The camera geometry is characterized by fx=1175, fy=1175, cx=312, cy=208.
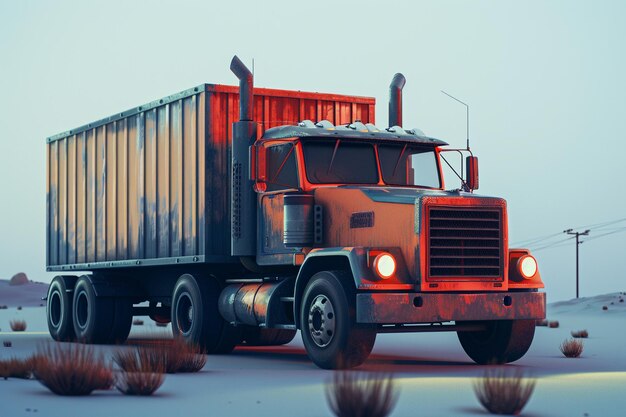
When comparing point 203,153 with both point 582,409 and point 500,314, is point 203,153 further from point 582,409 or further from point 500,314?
point 582,409

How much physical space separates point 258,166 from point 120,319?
8.06 metres

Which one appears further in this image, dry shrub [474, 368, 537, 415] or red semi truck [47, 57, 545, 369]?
red semi truck [47, 57, 545, 369]

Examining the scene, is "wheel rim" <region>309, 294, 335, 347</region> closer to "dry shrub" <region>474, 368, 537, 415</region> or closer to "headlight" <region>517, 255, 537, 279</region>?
"headlight" <region>517, 255, 537, 279</region>

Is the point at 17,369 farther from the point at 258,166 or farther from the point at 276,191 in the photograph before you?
the point at 276,191

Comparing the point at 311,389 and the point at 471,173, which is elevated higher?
the point at 471,173

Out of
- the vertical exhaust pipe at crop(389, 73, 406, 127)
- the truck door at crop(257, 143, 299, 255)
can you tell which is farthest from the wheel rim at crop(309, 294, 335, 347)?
the vertical exhaust pipe at crop(389, 73, 406, 127)

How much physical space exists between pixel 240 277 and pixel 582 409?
955 centimetres

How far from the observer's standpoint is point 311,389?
12328mm

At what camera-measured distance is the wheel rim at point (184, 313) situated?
64.5 ft

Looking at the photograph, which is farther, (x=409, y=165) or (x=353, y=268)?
(x=409, y=165)

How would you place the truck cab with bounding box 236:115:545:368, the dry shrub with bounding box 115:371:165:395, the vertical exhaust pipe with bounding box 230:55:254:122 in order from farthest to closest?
the vertical exhaust pipe with bounding box 230:55:254:122
the truck cab with bounding box 236:115:545:368
the dry shrub with bounding box 115:371:165:395

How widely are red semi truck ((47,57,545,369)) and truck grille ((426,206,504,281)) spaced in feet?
0.07

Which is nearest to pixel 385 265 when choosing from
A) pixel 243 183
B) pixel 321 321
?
pixel 321 321

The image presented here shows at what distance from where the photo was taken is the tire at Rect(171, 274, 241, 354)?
19000 mm
